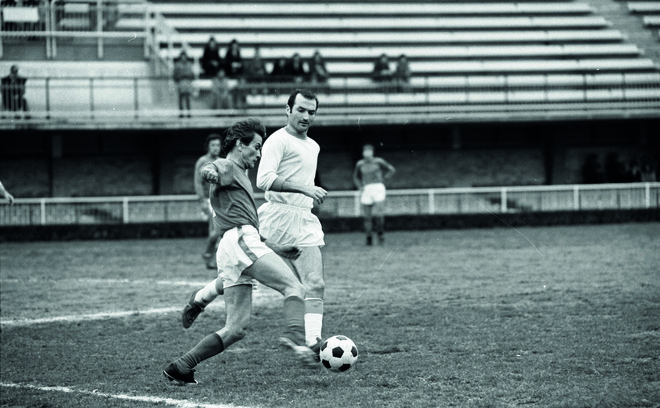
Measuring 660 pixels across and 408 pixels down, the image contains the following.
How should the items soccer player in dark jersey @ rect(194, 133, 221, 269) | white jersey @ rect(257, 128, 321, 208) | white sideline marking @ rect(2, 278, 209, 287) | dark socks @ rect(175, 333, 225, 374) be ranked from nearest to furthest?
dark socks @ rect(175, 333, 225, 374)
white jersey @ rect(257, 128, 321, 208)
white sideline marking @ rect(2, 278, 209, 287)
soccer player in dark jersey @ rect(194, 133, 221, 269)

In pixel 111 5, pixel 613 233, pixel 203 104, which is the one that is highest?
pixel 111 5

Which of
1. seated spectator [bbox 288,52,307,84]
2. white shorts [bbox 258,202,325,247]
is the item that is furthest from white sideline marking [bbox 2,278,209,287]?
seated spectator [bbox 288,52,307,84]

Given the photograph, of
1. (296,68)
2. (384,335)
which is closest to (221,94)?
(296,68)

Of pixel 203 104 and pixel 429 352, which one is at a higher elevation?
pixel 203 104

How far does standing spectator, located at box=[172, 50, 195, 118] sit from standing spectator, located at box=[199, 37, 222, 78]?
51cm

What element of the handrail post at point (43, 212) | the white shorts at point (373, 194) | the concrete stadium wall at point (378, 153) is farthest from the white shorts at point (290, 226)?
the concrete stadium wall at point (378, 153)

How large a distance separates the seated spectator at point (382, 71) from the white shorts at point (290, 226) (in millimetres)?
20375

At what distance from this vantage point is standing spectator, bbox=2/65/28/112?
24594mm

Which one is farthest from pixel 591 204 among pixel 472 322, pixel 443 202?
pixel 472 322

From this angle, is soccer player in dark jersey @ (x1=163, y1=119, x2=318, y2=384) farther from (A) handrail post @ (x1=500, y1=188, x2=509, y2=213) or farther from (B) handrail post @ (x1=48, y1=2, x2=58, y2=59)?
(B) handrail post @ (x1=48, y1=2, x2=58, y2=59)

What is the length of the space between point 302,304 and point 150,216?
18.0m

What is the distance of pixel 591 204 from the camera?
2598 centimetres

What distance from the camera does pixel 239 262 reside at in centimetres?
667

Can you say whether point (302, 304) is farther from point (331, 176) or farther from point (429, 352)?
point (331, 176)
